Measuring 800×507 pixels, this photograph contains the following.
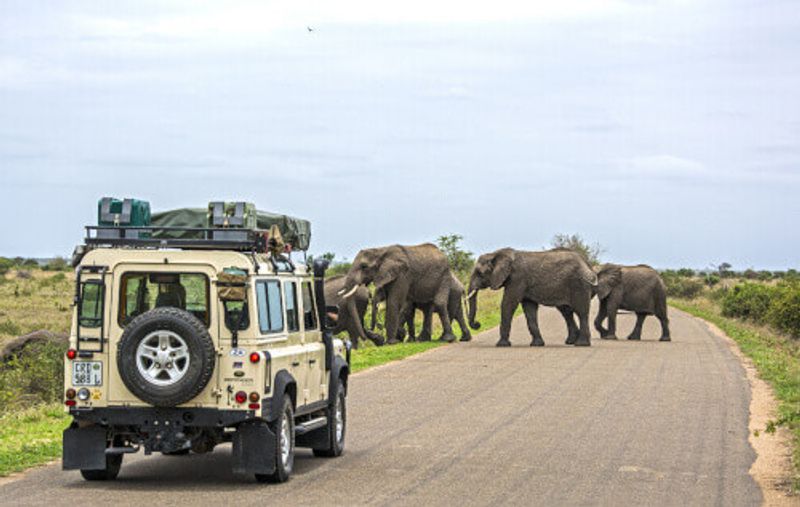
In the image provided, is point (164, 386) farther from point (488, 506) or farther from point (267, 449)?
point (488, 506)

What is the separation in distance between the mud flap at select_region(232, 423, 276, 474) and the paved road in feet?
0.75

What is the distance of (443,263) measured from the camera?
38.4m

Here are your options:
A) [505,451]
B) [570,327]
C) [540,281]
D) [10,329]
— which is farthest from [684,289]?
[505,451]

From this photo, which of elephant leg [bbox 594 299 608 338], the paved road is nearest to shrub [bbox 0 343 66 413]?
the paved road

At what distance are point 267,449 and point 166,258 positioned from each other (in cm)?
198

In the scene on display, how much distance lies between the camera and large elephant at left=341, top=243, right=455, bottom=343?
36000 millimetres

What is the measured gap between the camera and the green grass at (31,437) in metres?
14.5

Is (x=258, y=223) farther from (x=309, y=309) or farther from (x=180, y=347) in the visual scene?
(x=180, y=347)

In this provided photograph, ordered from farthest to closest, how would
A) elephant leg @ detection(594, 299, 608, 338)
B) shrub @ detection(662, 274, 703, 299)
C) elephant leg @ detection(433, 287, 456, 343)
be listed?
shrub @ detection(662, 274, 703, 299)
elephant leg @ detection(594, 299, 608, 338)
elephant leg @ detection(433, 287, 456, 343)

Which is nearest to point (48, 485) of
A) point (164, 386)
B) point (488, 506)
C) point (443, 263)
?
point (164, 386)

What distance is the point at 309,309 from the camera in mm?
14852

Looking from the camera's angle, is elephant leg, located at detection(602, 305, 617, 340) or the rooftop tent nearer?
the rooftop tent

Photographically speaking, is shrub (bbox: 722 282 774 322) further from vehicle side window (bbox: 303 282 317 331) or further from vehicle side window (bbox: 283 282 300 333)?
vehicle side window (bbox: 283 282 300 333)

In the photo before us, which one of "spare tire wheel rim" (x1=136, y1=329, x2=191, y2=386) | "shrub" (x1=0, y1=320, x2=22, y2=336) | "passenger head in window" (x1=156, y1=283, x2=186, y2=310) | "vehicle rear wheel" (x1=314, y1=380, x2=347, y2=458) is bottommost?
"shrub" (x1=0, y1=320, x2=22, y2=336)
